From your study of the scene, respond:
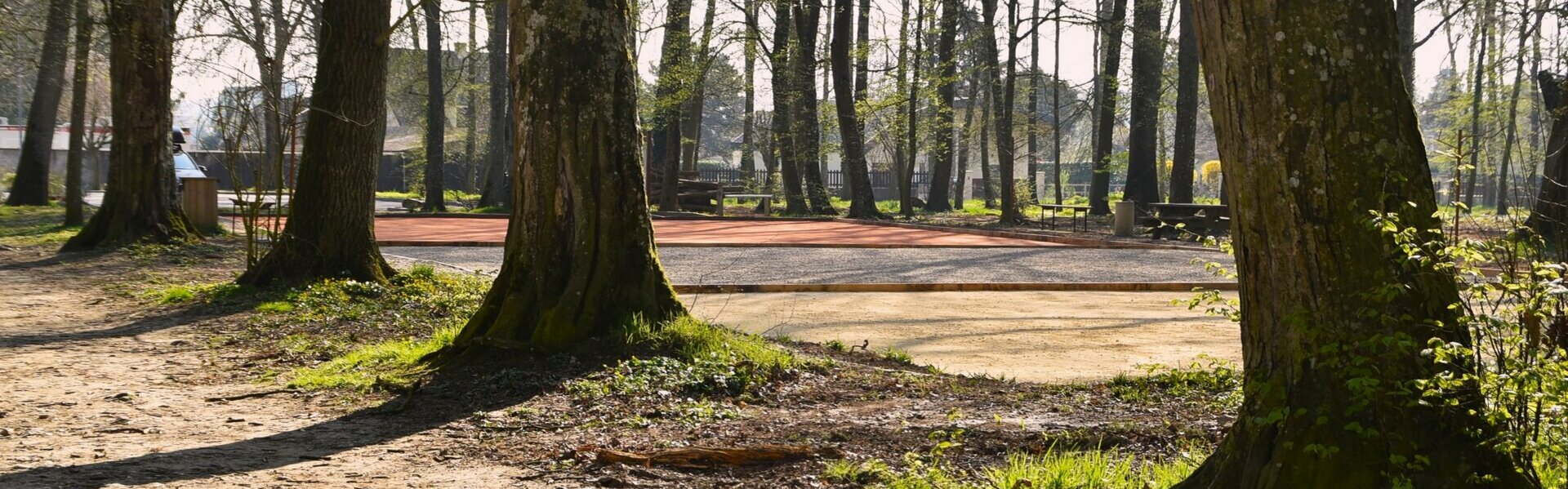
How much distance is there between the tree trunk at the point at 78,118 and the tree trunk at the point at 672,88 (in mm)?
10871

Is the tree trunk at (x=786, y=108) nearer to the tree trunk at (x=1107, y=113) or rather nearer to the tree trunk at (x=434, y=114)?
the tree trunk at (x=1107, y=113)

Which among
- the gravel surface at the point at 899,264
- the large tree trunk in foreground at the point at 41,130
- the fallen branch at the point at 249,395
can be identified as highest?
the large tree trunk in foreground at the point at 41,130

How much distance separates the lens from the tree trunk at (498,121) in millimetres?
27891

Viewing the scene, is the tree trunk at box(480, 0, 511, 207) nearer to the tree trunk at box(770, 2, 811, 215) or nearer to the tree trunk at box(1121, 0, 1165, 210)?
the tree trunk at box(770, 2, 811, 215)

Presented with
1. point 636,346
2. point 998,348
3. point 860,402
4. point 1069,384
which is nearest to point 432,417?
point 636,346

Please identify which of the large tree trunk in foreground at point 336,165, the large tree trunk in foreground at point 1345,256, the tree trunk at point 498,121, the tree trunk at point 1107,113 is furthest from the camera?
the tree trunk at point 498,121

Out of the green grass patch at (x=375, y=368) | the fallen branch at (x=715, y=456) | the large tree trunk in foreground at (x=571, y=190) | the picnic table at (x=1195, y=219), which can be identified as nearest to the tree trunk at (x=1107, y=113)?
the picnic table at (x=1195, y=219)

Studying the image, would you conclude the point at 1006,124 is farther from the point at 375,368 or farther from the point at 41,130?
the point at 375,368

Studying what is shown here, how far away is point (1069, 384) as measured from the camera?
5.91m

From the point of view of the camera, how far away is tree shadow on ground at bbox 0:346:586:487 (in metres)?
4.03

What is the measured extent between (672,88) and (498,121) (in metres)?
4.74

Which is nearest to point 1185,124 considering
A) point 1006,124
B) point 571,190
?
point 1006,124

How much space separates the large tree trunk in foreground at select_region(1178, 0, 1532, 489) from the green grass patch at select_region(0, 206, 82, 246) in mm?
15844

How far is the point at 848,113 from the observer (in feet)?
91.0
